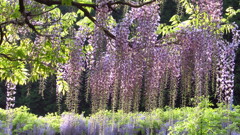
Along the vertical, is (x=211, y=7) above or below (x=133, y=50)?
above

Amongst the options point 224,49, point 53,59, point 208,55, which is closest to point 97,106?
point 53,59

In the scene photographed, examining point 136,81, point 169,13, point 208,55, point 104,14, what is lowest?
point 136,81

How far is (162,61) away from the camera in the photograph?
13.8 ft

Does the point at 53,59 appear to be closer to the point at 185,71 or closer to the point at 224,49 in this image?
the point at 185,71

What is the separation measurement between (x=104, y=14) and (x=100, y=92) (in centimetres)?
96

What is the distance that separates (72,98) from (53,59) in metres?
0.90

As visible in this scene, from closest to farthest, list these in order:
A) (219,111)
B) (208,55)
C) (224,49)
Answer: (208,55)
(224,49)
(219,111)

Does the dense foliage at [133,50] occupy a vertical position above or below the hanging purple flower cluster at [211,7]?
below

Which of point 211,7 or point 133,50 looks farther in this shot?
point 133,50

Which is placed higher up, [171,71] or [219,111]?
[171,71]

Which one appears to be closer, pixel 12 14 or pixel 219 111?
pixel 12 14

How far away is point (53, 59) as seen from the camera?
14.4 feet

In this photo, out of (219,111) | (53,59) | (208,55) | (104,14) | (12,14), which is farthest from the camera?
(219,111)

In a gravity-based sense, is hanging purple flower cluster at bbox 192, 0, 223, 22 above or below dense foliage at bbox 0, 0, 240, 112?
above
